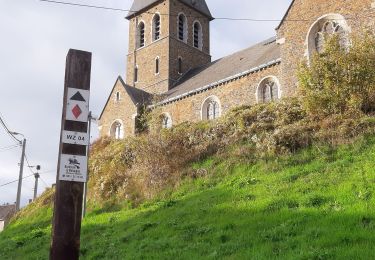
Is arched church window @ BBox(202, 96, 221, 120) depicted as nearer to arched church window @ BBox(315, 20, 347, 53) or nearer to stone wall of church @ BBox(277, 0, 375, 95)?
stone wall of church @ BBox(277, 0, 375, 95)

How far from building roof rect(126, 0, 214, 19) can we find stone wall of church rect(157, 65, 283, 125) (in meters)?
12.8

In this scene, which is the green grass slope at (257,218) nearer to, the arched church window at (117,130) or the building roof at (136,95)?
the building roof at (136,95)

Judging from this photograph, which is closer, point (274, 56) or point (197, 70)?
point (274, 56)

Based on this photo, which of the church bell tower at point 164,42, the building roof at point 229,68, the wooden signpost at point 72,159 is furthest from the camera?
the church bell tower at point 164,42

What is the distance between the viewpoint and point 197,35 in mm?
41938

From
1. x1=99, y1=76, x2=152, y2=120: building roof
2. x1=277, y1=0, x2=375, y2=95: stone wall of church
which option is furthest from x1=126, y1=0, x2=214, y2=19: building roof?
x1=277, y1=0, x2=375, y2=95: stone wall of church

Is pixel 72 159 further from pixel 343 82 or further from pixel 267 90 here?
pixel 267 90

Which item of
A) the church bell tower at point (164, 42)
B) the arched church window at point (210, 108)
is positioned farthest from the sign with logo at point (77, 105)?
the church bell tower at point (164, 42)

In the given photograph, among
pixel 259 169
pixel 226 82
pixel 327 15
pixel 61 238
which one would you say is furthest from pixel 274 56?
pixel 61 238

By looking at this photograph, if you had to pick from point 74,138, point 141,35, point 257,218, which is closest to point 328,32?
point 257,218

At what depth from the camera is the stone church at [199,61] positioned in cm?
2262

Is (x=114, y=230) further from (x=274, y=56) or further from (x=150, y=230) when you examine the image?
(x=274, y=56)

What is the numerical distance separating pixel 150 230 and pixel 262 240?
379 cm

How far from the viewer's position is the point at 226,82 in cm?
2861
